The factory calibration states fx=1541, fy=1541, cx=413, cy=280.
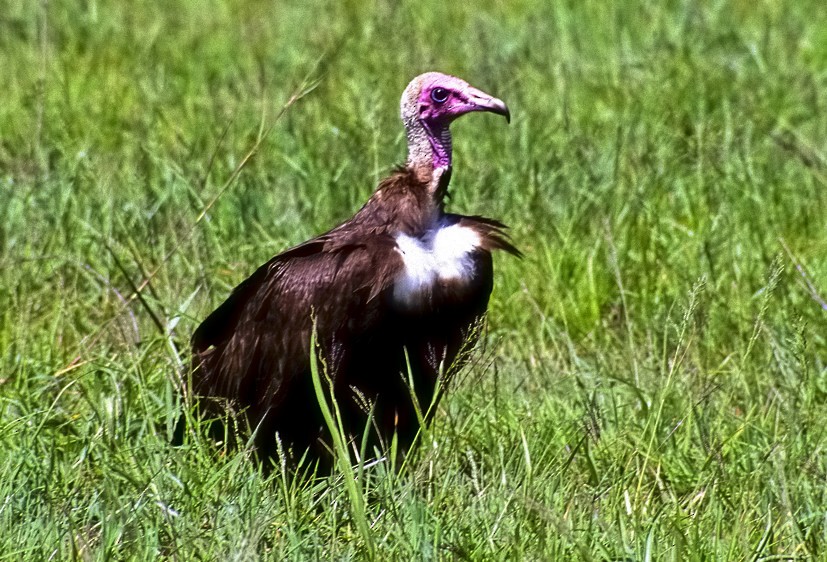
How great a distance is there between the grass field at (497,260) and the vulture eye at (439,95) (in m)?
0.37

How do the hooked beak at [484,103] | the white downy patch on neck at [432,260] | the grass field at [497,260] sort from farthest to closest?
the hooked beak at [484,103], the white downy patch on neck at [432,260], the grass field at [497,260]

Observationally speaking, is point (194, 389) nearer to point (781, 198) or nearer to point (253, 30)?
point (781, 198)

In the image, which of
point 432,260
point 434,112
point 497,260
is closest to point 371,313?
point 432,260

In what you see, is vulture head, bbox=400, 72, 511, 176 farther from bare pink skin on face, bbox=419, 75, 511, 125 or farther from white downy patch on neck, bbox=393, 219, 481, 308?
white downy patch on neck, bbox=393, 219, 481, 308

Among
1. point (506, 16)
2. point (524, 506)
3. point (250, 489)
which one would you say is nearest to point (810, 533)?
point (524, 506)

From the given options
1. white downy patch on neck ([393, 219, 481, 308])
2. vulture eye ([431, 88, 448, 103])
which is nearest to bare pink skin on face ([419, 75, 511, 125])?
vulture eye ([431, 88, 448, 103])

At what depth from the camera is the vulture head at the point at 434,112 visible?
385cm

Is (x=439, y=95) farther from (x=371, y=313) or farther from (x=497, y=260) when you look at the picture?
(x=497, y=260)

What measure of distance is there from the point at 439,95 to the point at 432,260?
51 cm

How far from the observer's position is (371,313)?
3529 millimetres

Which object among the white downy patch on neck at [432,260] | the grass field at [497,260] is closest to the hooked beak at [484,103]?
the white downy patch on neck at [432,260]

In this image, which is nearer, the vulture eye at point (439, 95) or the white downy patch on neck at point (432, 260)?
the white downy patch on neck at point (432, 260)

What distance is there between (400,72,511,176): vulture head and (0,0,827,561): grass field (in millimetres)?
327

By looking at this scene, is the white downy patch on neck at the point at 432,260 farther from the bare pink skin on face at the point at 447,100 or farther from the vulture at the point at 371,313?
the bare pink skin on face at the point at 447,100
